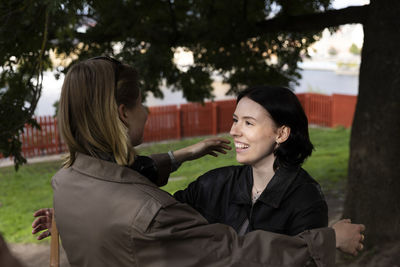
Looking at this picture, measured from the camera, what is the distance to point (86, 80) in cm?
182

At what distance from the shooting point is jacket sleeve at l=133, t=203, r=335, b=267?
163 centimetres

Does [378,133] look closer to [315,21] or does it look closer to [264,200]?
[315,21]

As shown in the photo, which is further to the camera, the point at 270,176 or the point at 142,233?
the point at 270,176

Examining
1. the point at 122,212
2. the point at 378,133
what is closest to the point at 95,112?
the point at 122,212

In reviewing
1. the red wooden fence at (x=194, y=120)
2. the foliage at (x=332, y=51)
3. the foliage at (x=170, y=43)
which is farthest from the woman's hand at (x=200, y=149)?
the foliage at (x=332, y=51)

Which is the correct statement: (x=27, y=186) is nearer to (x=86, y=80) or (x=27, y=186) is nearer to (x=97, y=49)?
(x=97, y=49)

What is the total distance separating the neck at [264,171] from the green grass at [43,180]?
5152mm

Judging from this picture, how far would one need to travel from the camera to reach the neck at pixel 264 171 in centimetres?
249

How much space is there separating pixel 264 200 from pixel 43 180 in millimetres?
9781

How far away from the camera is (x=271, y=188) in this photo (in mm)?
2355

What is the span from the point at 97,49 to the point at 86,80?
4.35 metres

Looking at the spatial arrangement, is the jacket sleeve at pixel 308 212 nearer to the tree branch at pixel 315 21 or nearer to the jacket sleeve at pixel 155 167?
the jacket sleeve at pixel 155 167

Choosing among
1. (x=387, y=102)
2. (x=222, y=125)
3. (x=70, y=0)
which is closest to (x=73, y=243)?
(x=70, y=0)

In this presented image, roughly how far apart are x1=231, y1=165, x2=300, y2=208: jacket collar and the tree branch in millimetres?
3561
